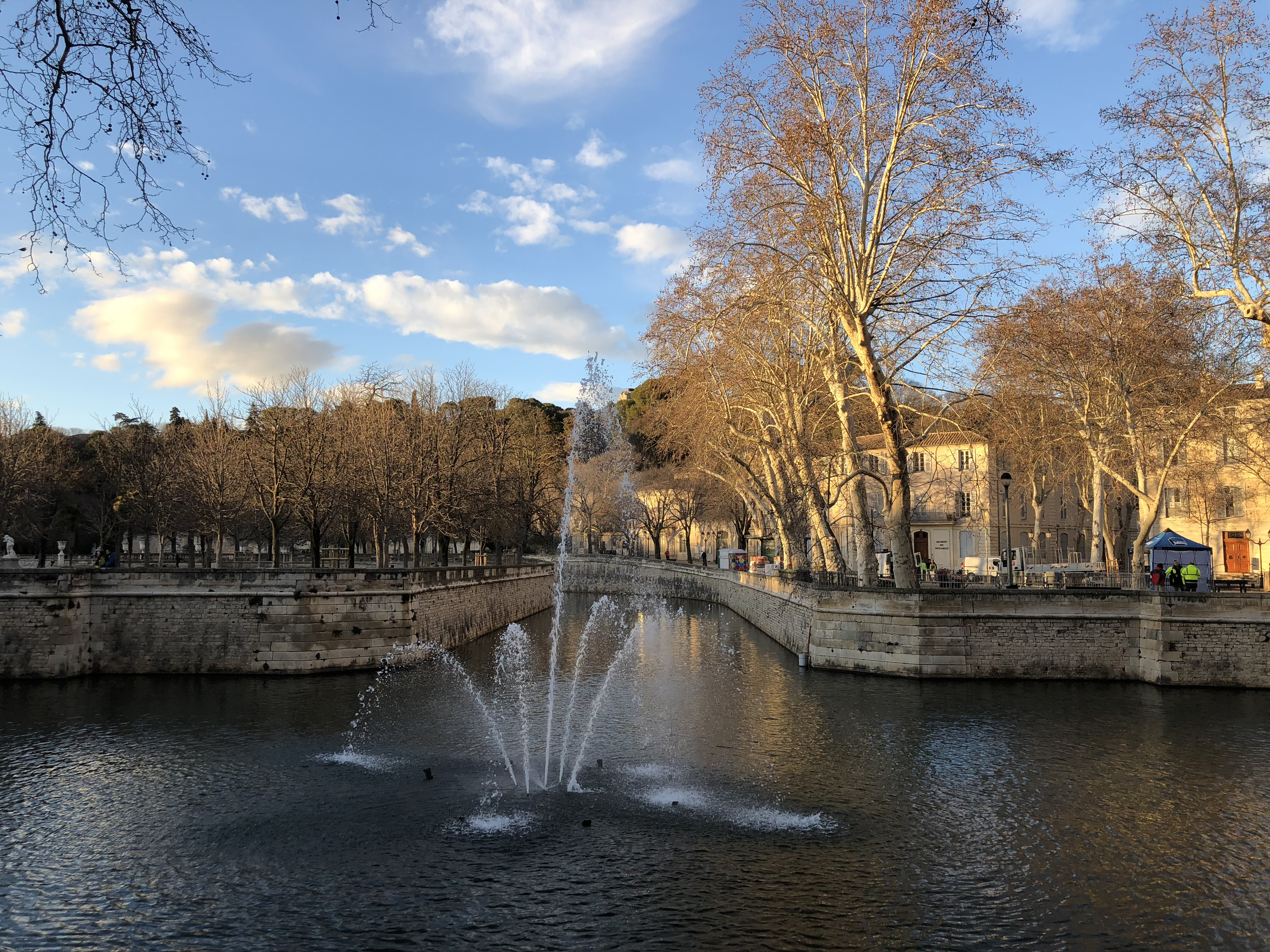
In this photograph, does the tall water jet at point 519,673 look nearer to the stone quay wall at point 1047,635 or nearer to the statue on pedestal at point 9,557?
the stone quay wall at point 1047,635

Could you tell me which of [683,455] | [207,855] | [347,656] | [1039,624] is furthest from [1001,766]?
[683,455]

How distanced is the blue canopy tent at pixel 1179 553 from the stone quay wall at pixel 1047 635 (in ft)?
19.6

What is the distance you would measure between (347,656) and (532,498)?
1968cm

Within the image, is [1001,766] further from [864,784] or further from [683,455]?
[683,455]

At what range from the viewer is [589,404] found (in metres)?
63.7

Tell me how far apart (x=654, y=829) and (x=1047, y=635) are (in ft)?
52.4

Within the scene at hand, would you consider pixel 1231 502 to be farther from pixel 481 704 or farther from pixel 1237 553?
pixel 481 704

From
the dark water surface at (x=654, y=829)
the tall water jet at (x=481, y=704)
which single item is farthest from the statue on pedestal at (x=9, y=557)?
the dark water surface at (x=654, y=829)

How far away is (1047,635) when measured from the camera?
23.4 m

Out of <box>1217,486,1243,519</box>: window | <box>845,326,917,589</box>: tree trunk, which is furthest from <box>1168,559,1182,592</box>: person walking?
<box>1217,486,1243,519</box>: window

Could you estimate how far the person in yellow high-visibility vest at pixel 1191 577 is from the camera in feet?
86.5

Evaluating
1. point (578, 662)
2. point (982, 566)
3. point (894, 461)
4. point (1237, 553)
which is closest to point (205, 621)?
point (578, 662)

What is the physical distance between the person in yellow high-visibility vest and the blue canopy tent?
4.49ft

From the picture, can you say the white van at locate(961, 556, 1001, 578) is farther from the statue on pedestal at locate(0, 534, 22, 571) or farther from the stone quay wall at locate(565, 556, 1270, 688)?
the statue on pedestal at locate(0, 534, 22, 571)
